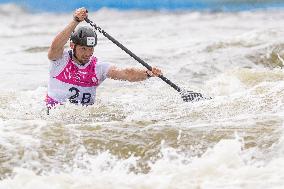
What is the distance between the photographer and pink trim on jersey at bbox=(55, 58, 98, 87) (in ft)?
28.0

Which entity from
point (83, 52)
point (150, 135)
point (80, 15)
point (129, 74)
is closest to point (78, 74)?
point (83, 52)

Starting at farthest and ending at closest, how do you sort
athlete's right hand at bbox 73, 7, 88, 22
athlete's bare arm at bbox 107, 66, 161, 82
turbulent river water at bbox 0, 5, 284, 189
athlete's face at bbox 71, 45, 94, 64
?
1. athlete's bare arm at bbox 107, 66, 161, 82
2. athlete's face at bbox 71, 45, 94, 64
3. athlete's right hand at bbox 73, 7, 88, 22
4. turbulent river water at bbox 0, 5, 284, 189

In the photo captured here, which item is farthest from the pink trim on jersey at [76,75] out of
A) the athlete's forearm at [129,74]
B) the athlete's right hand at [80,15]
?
the athlete's right hand at [80,15]

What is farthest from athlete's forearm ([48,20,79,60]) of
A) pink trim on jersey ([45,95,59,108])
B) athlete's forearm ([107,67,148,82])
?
athlete's forearm ([107,67,148,82])

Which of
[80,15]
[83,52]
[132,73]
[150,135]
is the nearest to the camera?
[150,135]

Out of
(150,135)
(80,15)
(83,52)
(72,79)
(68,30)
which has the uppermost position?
(80,15)

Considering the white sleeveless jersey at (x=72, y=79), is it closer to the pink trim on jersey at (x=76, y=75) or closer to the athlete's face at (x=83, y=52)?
the pink trim on jersey at (x=76, y=75)

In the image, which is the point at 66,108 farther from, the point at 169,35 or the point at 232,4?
the point at 232,4

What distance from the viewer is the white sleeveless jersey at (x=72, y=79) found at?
854cm

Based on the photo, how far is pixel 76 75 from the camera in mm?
8562

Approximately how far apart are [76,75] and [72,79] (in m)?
0.07

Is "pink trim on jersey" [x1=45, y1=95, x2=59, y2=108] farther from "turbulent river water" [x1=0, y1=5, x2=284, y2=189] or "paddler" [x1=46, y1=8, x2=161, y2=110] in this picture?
"turbulent river water" [x1=0, y1=5, x2=284, y2=189]

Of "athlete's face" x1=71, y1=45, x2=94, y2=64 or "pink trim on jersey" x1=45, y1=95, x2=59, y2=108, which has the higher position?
"athlete's face" x1=71, y1=45, x2=94, y2=64

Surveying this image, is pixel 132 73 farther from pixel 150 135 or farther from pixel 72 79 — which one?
pixel 150 135
